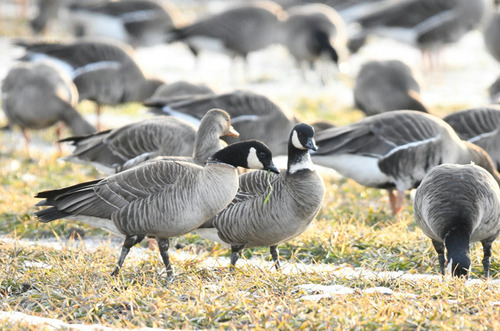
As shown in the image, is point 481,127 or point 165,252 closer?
point 165,252

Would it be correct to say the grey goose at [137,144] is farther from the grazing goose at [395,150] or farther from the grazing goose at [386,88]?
the grazing goose at [386,88]

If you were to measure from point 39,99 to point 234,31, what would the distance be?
269 inches

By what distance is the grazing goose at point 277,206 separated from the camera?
20.5ft

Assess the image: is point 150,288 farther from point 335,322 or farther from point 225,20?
point 225,20

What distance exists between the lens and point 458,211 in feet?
19.3

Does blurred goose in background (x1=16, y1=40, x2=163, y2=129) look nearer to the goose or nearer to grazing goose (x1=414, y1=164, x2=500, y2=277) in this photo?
the goose

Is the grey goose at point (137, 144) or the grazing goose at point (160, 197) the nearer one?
the grazing goose at point (160, 197)

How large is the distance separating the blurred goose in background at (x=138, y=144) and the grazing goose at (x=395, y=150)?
1504 millimetres

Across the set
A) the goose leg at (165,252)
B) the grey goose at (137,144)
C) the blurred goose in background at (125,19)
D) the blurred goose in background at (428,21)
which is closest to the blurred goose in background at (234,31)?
the blurred goose in background at (125,19)

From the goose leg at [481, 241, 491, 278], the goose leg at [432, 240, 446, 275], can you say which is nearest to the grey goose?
the goose leg at [432, 240, 446, 275]

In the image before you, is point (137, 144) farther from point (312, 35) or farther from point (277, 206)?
point (312, 35)

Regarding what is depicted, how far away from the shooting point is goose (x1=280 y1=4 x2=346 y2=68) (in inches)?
672

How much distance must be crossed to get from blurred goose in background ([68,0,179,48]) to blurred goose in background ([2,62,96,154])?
7.30m

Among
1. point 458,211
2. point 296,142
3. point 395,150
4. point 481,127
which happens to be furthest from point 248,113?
point 458,211
